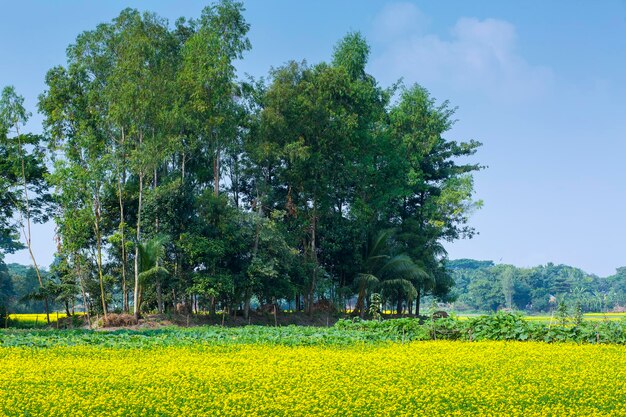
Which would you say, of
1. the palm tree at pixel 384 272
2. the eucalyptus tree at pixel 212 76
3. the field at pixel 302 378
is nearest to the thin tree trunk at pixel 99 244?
the eucalyptus tree at pixel 212 76

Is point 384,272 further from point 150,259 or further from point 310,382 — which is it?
point 310,382

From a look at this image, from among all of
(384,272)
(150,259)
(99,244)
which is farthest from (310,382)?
(384,272)

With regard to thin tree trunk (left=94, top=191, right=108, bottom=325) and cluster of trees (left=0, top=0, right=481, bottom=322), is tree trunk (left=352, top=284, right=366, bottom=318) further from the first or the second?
thin tree trunk (left=94, top=191, right=108, bottom=325)

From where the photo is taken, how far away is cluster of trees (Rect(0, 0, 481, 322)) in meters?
28.0

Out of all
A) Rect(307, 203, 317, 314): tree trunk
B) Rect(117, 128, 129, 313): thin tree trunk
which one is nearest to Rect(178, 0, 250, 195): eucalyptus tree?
Rect(117, 128, 129, 313): thin tree trunk

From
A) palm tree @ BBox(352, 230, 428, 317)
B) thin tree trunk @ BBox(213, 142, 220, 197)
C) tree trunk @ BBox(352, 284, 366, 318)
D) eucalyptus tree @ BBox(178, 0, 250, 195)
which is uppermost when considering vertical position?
eucalyptus tree @ BBox(178, 0, 250, 195)

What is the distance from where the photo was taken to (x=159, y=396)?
10.1m

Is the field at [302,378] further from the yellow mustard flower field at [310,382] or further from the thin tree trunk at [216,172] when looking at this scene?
the thin tree trunk at [216,172]

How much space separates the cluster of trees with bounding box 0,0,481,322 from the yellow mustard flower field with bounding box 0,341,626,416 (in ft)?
40.4

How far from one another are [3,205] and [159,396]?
1015 inches

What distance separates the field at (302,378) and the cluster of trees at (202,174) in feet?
35.0

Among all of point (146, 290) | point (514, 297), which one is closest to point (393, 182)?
point (146, 290)

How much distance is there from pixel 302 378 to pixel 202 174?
22.3 metres

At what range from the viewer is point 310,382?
11117mm
